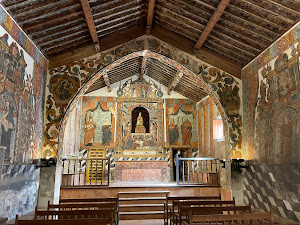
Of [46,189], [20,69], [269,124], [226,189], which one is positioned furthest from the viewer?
[226,189]

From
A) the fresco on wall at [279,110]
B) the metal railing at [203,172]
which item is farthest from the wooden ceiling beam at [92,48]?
the metal railing at [203,172]

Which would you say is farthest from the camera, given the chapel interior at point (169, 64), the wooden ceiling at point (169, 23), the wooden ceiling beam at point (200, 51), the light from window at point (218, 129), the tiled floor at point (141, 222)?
the light from window at point (218, 129)

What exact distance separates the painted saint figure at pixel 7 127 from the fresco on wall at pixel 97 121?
8.71m

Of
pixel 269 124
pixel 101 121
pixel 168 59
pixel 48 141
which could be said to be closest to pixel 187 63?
pixel 168 59

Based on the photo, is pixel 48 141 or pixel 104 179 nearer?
pixel 48 141

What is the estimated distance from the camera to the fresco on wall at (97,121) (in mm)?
14828

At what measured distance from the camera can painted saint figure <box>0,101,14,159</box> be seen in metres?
5.71

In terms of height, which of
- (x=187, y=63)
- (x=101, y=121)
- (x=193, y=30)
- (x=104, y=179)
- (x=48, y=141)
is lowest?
(x=104, y=179)

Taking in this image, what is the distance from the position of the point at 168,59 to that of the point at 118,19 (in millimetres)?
2001

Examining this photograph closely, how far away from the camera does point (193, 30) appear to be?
822cm

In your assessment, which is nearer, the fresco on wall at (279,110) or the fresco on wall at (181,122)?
the fresco on wall at (279,110)

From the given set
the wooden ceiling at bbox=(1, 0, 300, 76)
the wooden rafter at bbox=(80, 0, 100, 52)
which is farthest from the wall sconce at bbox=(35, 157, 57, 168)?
the wooden rafter at bbox=(80, 0, 100, 52)

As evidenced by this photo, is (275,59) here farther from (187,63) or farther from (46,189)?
(46,189)

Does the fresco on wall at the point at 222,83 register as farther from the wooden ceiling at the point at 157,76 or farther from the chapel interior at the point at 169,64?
the wooden ceiling at the point at 157,76
